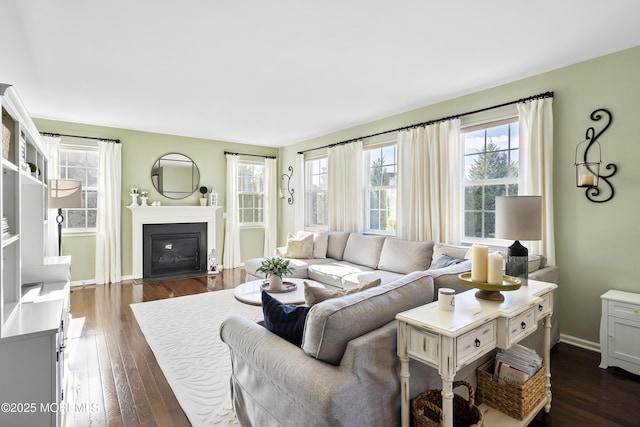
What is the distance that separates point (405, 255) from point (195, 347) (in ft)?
8.32

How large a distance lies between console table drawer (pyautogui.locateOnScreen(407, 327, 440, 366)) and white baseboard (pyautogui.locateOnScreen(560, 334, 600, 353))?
2.52 m

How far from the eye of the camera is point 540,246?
3229 mm

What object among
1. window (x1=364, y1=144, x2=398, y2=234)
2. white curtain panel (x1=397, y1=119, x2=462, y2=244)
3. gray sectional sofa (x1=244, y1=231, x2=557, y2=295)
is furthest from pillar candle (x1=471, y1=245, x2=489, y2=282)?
window (x1=364, y1=144, x2=398, y2=234)

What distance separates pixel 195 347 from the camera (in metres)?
3.05

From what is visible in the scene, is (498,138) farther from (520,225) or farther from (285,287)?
(285,287)

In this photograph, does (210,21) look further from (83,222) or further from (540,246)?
(83,222)

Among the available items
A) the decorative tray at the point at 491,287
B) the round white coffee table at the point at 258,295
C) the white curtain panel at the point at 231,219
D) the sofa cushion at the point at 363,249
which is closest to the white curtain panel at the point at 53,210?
the white curtain panel at the point at 231,219

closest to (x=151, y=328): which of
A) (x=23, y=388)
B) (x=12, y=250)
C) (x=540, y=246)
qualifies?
(x=12, y=250)

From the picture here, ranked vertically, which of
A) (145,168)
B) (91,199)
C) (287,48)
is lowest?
(91,199)

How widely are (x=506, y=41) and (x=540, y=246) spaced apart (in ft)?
6.37

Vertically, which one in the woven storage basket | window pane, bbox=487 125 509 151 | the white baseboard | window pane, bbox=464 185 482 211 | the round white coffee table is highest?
window pane, bbox=487 125 509 151

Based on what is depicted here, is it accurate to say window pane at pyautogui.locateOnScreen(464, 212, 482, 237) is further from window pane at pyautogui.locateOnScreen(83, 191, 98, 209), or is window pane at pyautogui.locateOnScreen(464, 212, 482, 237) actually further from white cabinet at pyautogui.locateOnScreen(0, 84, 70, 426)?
window pane at pyautogui.locateOnScreen(83, 191, 98, 209)

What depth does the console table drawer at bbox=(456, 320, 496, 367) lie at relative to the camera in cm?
147

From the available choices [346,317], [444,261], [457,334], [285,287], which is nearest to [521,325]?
[457,334]
